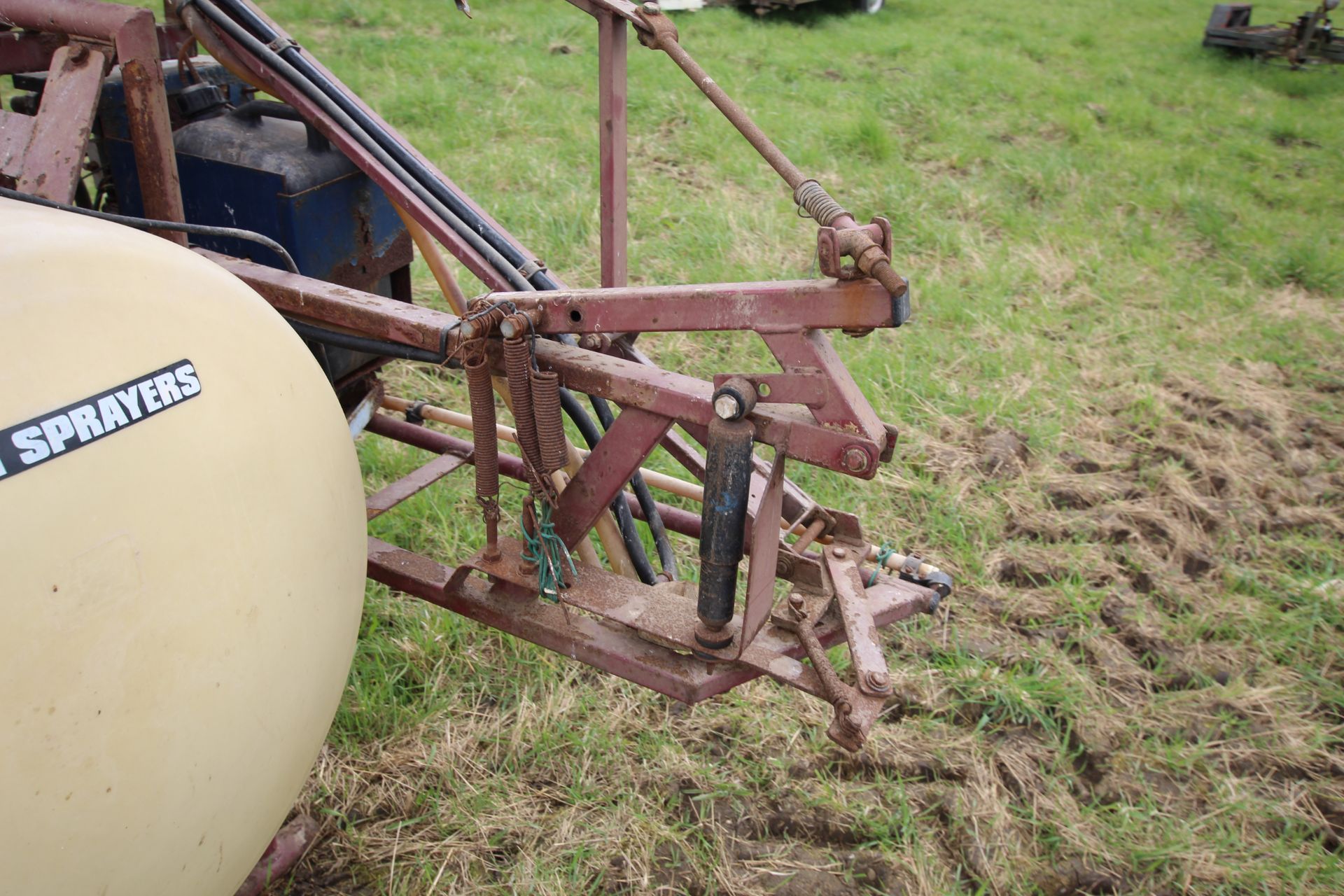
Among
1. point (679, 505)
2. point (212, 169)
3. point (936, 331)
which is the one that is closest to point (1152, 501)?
point (936, 331)

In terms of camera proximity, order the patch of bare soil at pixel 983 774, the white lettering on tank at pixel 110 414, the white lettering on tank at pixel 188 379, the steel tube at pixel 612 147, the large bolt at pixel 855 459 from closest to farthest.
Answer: the white lettering on tank at pixel 110 414
the white lettering on tank at pixel 188 379
the large bolt at pixel 855 459
the patch of bare soil at pixel 983 774
the steel tube at pixel 612 147

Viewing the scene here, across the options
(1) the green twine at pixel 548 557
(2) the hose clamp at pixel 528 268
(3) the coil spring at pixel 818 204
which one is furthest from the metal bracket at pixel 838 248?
(2) the hose clamp at pixel 528 268

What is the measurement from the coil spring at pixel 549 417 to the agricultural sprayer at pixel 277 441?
17mm

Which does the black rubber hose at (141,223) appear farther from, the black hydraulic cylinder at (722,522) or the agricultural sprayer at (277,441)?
the black hydraulic cylinder at (722,522)

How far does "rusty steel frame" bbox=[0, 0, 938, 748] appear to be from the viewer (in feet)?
6.25

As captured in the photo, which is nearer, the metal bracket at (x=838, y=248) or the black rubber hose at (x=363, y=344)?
the metal bracket at (x=838, y=248)

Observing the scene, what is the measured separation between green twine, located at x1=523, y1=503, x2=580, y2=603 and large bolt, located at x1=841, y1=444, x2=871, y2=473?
0.72m

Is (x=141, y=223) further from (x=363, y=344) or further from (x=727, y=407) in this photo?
(x=727, y=407)


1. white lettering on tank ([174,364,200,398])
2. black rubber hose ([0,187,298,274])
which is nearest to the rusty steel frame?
black rubber hose ([0,187,298,274])

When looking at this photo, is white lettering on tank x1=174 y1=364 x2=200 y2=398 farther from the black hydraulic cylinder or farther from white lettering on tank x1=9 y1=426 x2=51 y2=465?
the black hydraulic cylinder

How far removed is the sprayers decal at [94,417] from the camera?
Result: 1366 millimetres

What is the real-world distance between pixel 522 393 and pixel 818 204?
718 mm

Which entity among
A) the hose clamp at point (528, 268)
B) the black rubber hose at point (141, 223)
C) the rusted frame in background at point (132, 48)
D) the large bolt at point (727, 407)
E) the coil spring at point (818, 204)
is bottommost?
the large bolt at point (727, 407)

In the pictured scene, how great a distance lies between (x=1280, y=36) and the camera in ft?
32.3
